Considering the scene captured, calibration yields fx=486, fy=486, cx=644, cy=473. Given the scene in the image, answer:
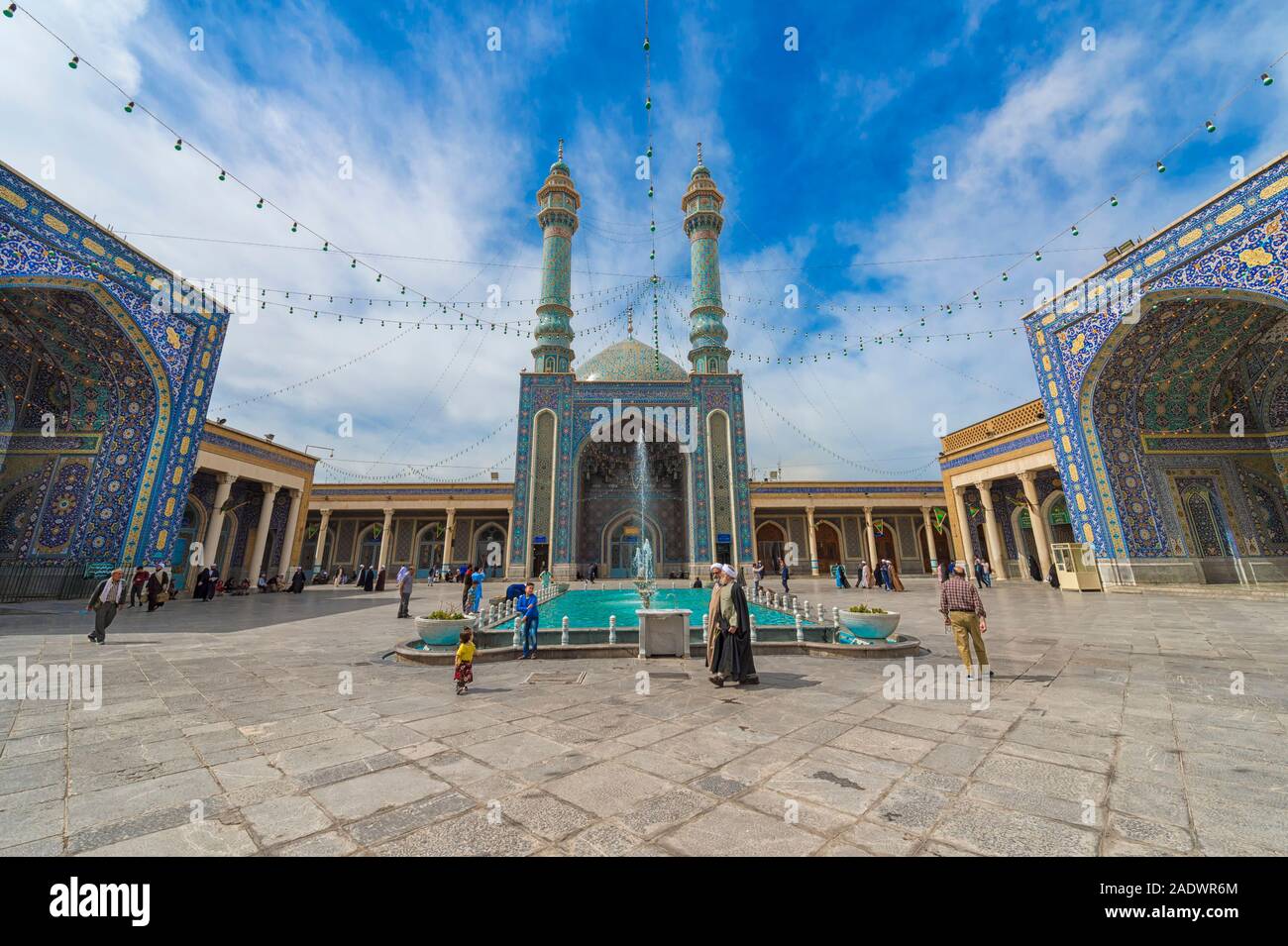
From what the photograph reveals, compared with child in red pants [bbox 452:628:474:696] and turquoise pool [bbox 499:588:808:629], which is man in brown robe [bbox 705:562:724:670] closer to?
child in red pants [bbox 452:628:474:696]

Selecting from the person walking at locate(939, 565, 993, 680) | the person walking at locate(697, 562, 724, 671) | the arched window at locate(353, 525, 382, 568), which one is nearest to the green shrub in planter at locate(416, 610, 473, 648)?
the person walking at locate(697, 562, 724, 671)

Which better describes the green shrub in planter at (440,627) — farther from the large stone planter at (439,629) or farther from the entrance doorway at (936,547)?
the entrance doorway at (936,547)

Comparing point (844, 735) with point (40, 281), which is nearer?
point (844, 735)

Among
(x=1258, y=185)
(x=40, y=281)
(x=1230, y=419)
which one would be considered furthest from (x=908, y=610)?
(x=40, y=281)

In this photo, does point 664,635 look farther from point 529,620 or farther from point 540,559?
point 540,559

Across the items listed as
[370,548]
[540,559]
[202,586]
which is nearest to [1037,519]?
[540,559]

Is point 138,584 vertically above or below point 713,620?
above

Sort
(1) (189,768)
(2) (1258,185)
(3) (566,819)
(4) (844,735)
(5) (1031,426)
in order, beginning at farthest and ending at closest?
(5) (1031,426) → (2) (1258,185) → (4) (844,735) → (1) (189,768) → (3) (566,819)

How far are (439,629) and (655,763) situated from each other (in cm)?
445

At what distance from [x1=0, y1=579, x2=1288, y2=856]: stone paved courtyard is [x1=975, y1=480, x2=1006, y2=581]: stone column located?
1633cm

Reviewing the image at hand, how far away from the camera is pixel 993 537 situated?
20672 millimetres

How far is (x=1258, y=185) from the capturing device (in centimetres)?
1048
